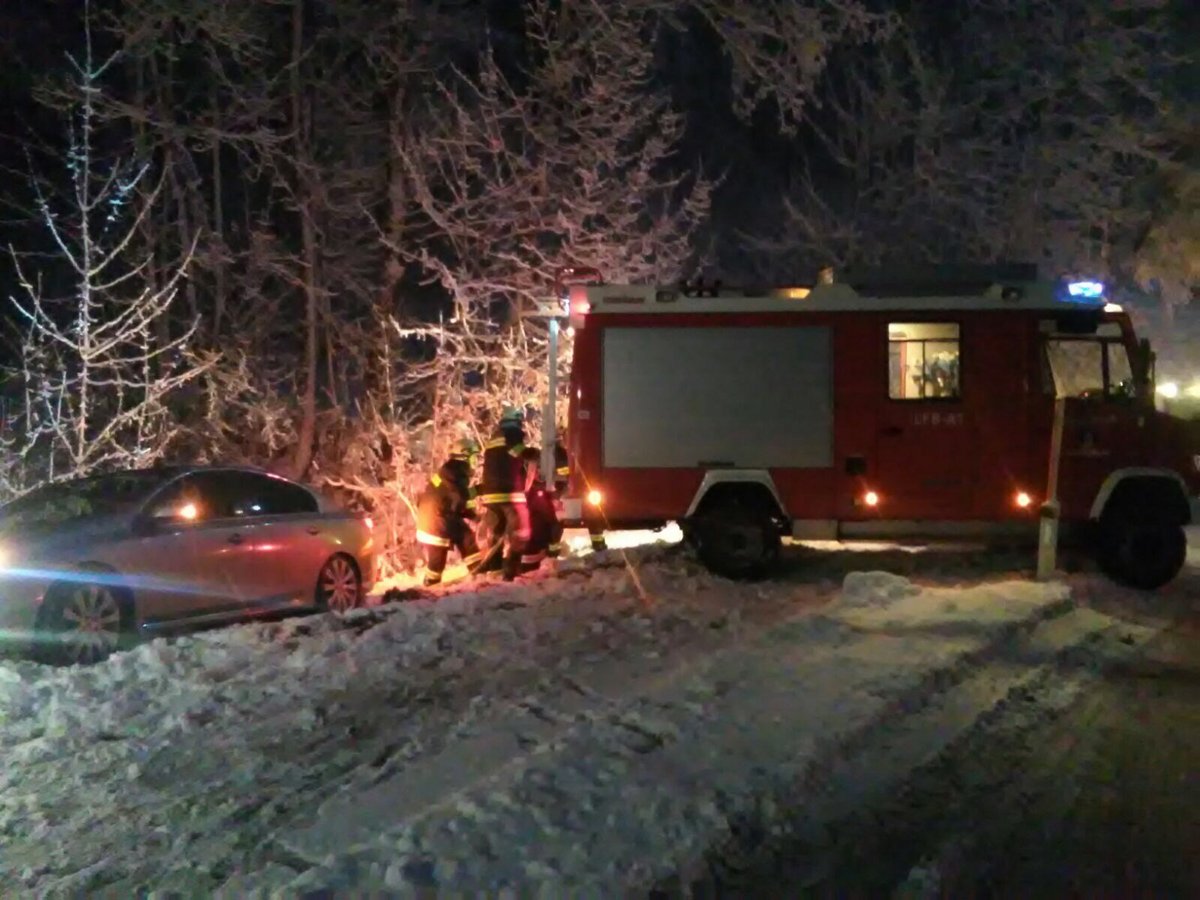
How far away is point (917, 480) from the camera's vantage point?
12.2m

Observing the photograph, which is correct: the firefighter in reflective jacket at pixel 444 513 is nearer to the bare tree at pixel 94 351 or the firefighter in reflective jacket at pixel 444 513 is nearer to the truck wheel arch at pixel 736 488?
the truck wheel arch at pixel 736 488

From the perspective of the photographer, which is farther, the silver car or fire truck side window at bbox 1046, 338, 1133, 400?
fire truck side window at bbox 1046, 338, 1133, 400

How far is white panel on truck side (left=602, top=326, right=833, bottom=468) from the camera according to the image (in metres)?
12.3

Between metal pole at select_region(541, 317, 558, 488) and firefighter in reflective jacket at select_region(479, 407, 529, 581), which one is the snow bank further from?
metal pole at select_region(541, 317, 558, 488)

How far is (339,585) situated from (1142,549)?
25.2ft

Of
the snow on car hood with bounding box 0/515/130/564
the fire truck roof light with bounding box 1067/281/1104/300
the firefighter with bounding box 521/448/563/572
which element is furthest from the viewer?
the firefighter with bounding box 521/448/563/572

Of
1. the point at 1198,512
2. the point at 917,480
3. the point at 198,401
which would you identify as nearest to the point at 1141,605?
the point at 917,480

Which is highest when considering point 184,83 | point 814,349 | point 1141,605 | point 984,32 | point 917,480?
point 984,32

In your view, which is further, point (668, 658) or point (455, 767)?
point (668, 658)

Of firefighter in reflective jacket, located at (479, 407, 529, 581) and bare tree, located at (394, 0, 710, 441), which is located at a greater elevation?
bare tree, located at (394, 0, 710, 441)

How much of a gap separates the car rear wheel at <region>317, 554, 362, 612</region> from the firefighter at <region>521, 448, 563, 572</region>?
175cm

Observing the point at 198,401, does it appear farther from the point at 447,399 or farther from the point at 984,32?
the point at 984,32

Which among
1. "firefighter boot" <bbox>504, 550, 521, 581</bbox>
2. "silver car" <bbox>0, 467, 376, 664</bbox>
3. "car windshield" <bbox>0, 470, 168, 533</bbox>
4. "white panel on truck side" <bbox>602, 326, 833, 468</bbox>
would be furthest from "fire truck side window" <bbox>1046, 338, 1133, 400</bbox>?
"car windshield" <bbox>0, 470, 168, 533</bbox>

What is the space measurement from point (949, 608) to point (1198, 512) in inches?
313
